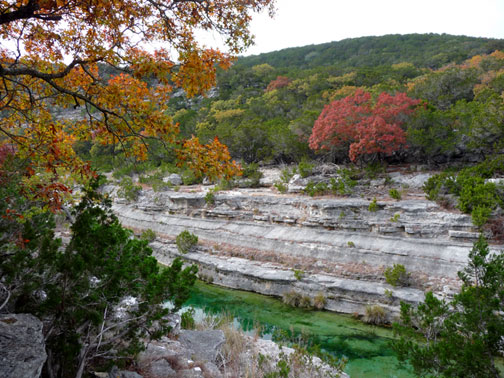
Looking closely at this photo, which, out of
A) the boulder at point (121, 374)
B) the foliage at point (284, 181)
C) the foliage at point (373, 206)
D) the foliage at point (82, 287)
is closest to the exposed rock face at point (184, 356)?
the boulder at point (121, 374)

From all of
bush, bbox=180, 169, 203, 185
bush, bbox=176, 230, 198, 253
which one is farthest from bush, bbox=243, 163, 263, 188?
bush, bbox=176, 230, 198, 253

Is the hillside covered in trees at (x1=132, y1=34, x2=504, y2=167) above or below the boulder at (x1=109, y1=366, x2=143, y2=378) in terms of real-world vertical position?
above

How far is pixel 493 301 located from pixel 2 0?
26.1ft

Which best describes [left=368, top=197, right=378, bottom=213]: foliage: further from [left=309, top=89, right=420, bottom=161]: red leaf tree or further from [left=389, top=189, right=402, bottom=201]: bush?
[left=309, top=89, right=420, bottom=161]: red leaf tree

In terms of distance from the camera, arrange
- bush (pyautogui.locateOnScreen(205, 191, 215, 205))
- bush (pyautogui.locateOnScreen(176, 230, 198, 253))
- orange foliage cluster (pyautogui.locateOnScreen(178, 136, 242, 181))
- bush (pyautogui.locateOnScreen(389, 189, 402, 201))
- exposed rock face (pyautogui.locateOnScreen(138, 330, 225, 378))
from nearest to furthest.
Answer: orange foliage cluster (pyautogui.locateOnScreen(178, 136, 242, 181)) < exposed rock face (pyautogui.locateOnScreen(138, 330, 225, 378)) < bush (pyautogui.locateOnScreen(389, 189, 402, 201)) < bush (pyautogui.locateOnScreen(176, 230, 198, 253)) < bush (pyautogui.locateOnScreen(205, 191, 215, 205))

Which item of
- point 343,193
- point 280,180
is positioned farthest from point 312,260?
point 280,180

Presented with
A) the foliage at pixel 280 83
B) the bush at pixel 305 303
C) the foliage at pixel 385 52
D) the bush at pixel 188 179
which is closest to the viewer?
the bush at pixel 305 303

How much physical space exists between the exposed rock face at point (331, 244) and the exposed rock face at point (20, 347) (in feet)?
36.2

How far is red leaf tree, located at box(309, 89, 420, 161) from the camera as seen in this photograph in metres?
18.5

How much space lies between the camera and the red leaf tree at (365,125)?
60.8ft

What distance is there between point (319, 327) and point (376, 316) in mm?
2048

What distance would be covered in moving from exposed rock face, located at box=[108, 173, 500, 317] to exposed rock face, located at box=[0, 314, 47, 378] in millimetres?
11028

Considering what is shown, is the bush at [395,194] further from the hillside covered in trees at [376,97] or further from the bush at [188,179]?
the bush at [188,179]

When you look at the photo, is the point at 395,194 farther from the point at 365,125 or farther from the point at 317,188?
the point at 365,125
